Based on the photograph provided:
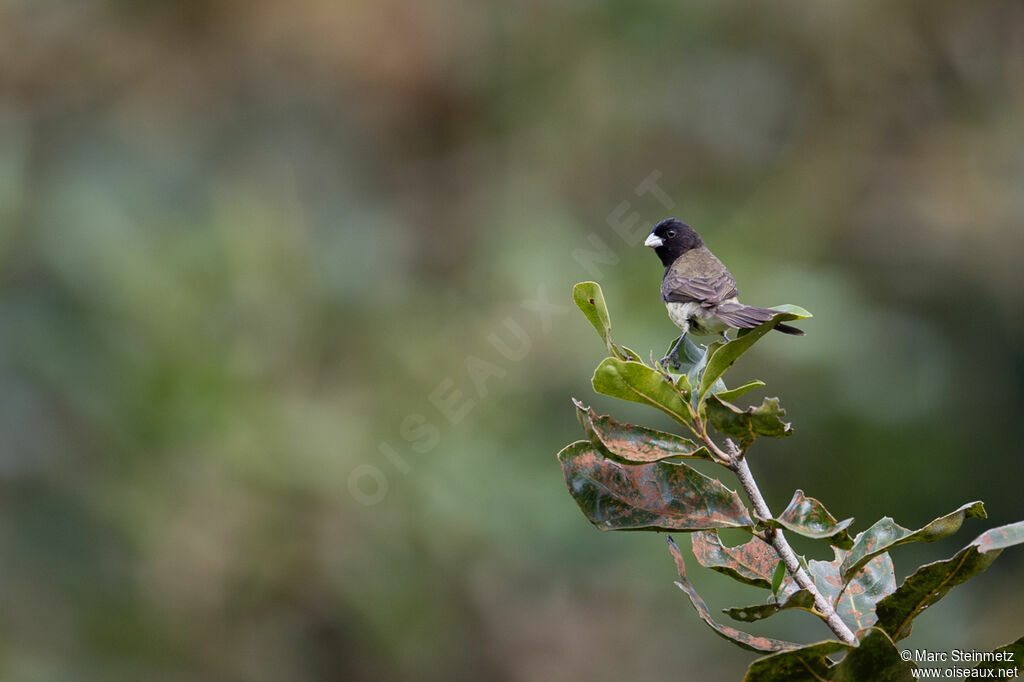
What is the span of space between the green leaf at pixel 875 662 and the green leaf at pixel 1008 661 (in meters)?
0.13

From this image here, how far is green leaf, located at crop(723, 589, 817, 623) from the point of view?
1072mm

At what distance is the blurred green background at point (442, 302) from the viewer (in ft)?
15.8

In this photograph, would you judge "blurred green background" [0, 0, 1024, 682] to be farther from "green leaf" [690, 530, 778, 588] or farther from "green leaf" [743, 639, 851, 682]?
"green leaf" [743, 639, 851, 682]

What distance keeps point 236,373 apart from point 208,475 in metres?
0.50

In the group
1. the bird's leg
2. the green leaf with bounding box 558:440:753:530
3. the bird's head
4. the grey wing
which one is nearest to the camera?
the green leaf with bounding box 558:440:753:530

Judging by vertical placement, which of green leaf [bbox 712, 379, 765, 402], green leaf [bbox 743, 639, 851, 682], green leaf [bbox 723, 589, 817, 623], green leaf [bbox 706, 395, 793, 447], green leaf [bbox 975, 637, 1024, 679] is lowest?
green leaf [bbox 975, 637, 1024, 679]

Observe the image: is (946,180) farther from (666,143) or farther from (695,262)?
(695,262)

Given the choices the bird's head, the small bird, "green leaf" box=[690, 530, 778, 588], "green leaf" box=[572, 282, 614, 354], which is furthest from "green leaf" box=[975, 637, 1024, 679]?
the bird's head

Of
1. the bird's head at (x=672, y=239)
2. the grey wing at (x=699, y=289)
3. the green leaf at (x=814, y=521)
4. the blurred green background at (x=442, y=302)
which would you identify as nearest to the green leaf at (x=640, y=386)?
the green leaf at (x=814, y=521)

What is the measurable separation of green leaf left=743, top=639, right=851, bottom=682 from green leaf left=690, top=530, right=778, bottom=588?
0.13m

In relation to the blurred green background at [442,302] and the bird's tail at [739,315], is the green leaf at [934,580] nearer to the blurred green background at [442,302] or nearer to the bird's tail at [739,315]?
the bird's tail at [739,315]

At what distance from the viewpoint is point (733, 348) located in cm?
131

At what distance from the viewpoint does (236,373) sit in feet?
16.0

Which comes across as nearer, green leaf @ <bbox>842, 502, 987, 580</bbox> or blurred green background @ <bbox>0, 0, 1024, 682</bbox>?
green leaf @ <bbox>842, 502, 987, 580</bbox>
